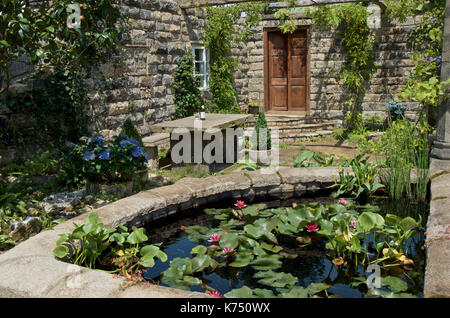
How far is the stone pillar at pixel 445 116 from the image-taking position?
16.5 ft

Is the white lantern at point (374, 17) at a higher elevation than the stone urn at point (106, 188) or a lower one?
higher

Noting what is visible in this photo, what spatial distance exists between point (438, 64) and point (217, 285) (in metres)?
4.74

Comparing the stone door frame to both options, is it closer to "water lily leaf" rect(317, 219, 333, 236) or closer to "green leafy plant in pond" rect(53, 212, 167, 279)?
"water lily leaf" rect(317, 219, 333, 236)

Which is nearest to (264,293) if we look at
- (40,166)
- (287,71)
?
(40,166)

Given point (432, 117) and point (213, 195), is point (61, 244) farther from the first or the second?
point (432, 117)

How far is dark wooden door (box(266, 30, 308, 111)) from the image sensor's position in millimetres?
11320

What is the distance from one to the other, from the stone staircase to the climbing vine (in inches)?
31.7

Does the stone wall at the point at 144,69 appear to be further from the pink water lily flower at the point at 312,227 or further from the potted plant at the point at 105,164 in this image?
the pink water lily flower at the point at 312,227

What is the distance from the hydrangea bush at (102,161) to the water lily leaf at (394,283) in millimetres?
3449

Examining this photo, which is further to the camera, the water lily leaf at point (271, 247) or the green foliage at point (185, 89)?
the green foliage at point (185, 89)

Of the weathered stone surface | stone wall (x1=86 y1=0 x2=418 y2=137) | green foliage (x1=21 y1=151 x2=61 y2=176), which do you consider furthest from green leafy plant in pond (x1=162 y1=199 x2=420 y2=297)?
stone wall (x1=86 y1=0 x2=418 y2=137)

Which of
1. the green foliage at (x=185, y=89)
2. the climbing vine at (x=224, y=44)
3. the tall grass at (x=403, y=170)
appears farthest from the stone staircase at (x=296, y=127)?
the tall grass at (x=403, y=170)

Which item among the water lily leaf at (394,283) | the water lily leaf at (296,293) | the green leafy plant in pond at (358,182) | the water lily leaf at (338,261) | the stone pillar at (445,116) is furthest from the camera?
the stone pillar at (445,116)
